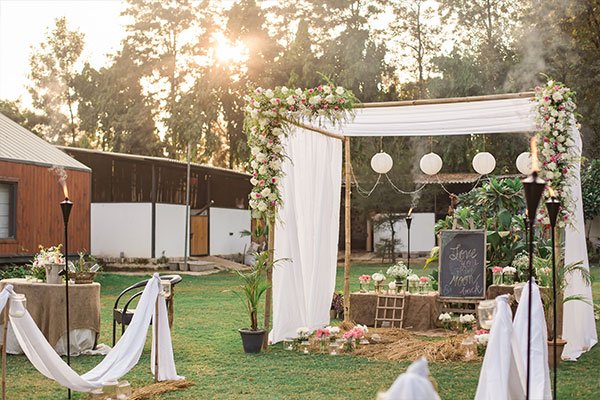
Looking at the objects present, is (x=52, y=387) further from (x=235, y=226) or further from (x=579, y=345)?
(x=235, y=226)

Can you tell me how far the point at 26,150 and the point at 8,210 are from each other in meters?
1.67

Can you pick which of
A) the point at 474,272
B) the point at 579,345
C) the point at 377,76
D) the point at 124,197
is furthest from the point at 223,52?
the point at 579,345

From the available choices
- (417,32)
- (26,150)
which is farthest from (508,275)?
(417,32)

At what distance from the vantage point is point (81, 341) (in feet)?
31.0

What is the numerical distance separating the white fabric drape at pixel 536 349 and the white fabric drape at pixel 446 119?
3.95 m

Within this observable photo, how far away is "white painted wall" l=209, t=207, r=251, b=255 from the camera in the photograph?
27031mm

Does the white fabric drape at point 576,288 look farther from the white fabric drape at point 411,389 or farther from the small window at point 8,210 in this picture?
the small window at point 8,210

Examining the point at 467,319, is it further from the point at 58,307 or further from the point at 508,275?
the point at 58,307

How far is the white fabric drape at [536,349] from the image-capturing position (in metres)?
5.97

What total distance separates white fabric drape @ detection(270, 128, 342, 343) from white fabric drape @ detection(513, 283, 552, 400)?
4.20 metres

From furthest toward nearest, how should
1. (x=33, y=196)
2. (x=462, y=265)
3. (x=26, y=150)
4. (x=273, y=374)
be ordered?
(x=26, y=150)
(x=33, y=196)
(x=462, y=265)
(x=273, y=374)

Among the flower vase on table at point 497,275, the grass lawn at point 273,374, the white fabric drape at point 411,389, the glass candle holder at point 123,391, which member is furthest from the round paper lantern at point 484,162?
the white fabric drape at point 411,389

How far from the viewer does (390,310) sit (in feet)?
39.2

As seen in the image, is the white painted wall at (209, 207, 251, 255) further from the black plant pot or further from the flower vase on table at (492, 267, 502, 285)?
the black plant pot
